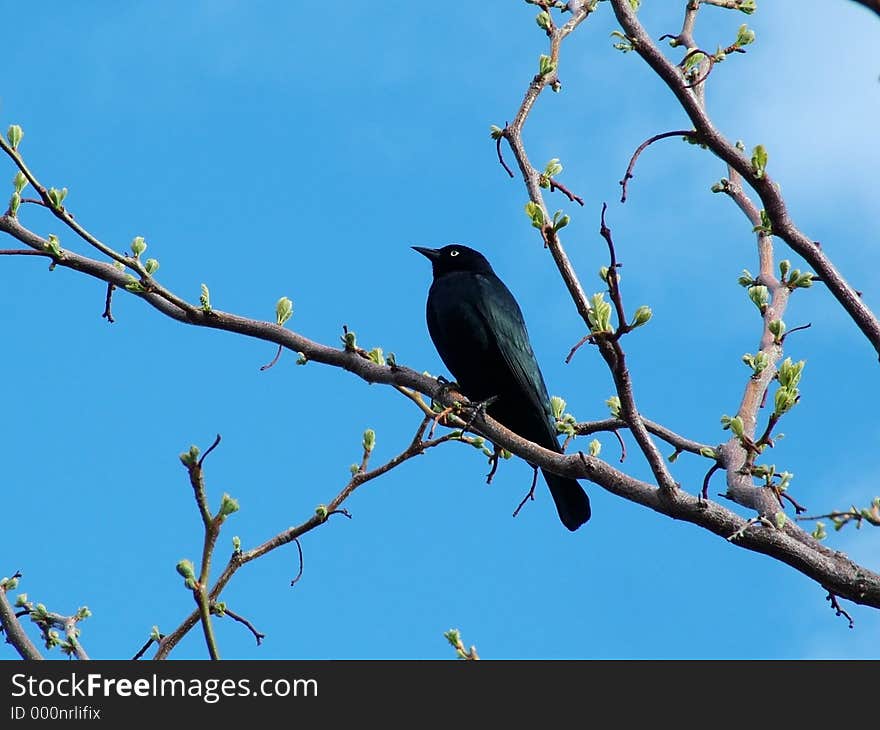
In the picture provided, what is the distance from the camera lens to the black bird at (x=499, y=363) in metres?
6.35

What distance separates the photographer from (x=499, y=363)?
6.43 meters

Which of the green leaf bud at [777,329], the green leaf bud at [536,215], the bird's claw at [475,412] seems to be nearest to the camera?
the green leaf bud at [536,215]

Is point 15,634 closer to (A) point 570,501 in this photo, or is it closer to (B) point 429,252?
(A) point 570,501

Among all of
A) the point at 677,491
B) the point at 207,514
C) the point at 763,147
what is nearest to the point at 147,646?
the point at 207,514

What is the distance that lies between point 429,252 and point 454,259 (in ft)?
0.78

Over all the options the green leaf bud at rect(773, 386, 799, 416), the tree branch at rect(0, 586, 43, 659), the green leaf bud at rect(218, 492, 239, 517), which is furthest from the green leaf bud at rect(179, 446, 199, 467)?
the green leaf bud at rect(773, 386, 799, 416)

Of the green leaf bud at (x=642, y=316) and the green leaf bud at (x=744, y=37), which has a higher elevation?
the green leaf bud at (x=744, y=37)

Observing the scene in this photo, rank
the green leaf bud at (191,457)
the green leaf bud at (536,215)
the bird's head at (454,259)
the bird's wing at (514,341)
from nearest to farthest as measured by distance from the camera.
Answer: the green leaf bud at (191,457)
the green leaf bud at (536,215)
the bird's wing at (514,341)
the bird's head at (454,259)

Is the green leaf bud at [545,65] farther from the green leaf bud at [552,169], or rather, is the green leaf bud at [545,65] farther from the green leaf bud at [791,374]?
the green leaf bud at [791,374]

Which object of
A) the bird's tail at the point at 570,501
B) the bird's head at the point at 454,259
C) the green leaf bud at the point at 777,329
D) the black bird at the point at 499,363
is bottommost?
the bird's tail at the point at 570,501

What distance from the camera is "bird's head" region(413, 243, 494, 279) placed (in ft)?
26.0

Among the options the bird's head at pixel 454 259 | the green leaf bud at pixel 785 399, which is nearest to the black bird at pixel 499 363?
the bird's head at pixel 454 259

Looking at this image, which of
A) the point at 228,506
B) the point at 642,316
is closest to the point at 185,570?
the point at 228,506
